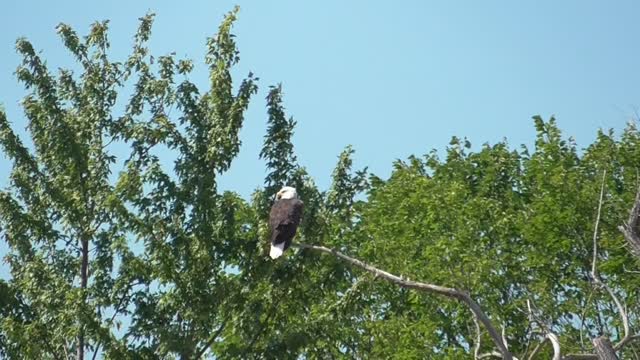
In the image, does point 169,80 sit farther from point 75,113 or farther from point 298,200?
point 298,200

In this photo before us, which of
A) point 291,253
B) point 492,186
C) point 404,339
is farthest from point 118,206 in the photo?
point 492,186

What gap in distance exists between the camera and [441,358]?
31.9m

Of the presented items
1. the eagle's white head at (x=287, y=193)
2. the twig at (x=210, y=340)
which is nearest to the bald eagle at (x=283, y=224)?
the eagle's white head at (x=287, y=193)

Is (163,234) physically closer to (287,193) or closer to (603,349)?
(287,193)

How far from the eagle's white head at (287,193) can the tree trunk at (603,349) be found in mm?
6580

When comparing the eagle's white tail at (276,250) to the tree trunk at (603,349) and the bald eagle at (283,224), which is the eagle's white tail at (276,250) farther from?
the tree trunk at (603,349)

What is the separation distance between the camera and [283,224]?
19.5 metres

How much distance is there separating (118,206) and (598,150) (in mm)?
18047

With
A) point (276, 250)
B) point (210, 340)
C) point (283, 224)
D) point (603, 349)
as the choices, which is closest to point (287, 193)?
point (283, 224)

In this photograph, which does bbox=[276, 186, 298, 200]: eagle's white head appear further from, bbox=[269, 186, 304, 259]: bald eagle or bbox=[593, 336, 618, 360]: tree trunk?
bbox=[593, 336, 618, 360]: tree trunk

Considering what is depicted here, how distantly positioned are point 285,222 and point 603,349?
6.01 meters

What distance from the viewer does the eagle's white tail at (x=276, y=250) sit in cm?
1944

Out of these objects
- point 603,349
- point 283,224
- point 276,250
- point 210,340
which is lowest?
point 603,349

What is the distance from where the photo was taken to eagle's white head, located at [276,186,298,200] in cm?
2039
